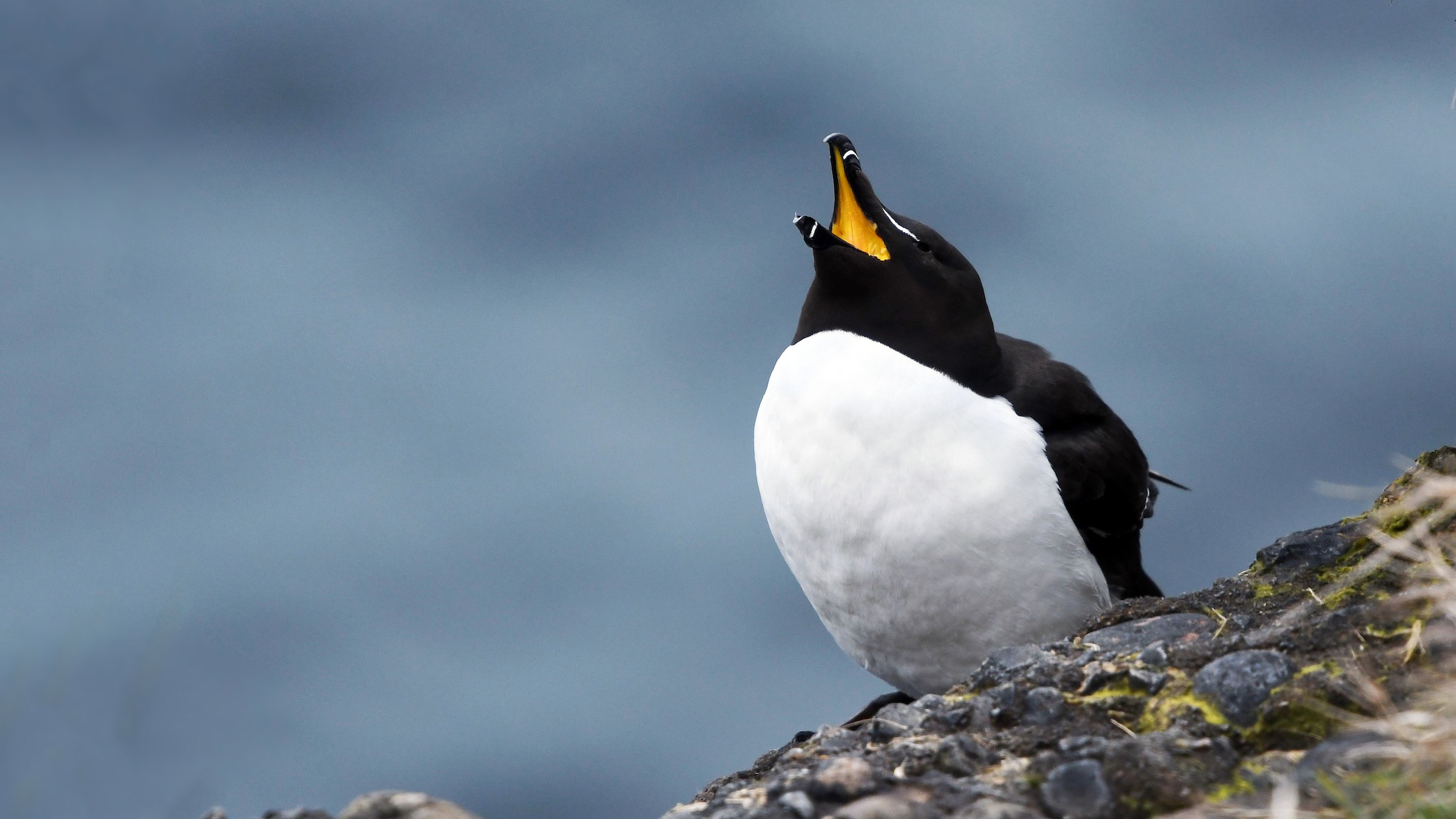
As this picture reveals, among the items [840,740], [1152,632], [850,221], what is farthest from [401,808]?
[850,221]

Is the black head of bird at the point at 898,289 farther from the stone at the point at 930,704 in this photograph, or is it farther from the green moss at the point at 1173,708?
the green moss at the point at 1173,708

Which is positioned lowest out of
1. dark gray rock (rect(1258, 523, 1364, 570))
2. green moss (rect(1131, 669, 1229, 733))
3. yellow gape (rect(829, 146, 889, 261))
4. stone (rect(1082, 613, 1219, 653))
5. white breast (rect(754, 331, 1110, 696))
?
green moss (rect(1131, 669, 1229, 733))

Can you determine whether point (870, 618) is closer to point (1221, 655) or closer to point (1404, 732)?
point (1221, 655)

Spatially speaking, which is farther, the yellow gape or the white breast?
the yellow gape

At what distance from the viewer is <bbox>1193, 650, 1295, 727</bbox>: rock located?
11.1 feet

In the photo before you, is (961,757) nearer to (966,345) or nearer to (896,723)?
(896,723)

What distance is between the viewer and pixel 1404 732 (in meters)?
2.68

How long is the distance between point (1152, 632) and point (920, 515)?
147 centimetres

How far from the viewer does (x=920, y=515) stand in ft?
18.6

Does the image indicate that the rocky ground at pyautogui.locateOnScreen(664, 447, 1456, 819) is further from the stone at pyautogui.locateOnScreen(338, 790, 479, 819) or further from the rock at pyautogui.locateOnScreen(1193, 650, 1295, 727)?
the stone at pyautogui.locateOnScreen(338, 790, 479, 819)

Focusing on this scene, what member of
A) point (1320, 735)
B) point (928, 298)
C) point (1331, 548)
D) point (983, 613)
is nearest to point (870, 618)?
point (983, 613)

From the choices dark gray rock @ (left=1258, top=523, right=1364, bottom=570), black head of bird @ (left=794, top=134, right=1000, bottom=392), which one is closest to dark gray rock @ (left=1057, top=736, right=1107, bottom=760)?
dark gray rock @ (left=1258, top=523, right=1364, bottom=570)

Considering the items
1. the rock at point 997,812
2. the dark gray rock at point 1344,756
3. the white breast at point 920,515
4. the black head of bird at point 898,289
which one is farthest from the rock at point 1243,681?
the black head of bird at point 898,289

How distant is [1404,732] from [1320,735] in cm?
56
